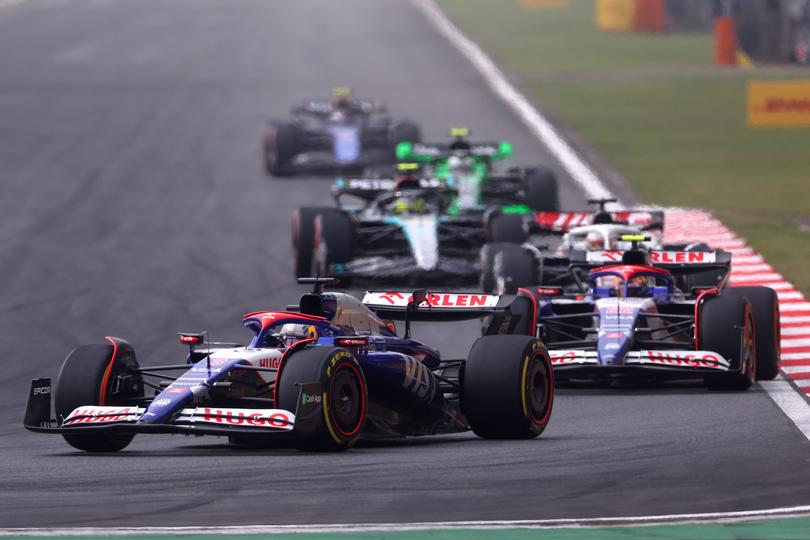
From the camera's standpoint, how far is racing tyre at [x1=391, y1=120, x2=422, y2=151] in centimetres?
3422

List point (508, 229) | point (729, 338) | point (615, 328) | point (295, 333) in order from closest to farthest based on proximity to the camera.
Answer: point (295, 333) < point (729, 338) < point (615, 328) < point (508, 229)

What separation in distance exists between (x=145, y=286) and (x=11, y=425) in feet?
27.7

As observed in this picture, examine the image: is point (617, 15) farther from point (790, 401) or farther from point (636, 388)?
point (790, 401)

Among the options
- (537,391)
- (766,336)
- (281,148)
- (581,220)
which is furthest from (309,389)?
(281,148)

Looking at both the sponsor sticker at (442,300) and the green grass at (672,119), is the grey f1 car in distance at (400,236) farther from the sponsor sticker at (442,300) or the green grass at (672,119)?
the sponsor sticker at (442,300)

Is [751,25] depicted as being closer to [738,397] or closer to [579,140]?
[579,140]

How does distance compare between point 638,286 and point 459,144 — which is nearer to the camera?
point 638,286

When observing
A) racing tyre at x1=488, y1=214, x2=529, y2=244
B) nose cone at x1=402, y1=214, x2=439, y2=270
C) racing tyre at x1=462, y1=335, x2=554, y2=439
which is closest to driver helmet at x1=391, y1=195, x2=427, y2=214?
nose cone at x1=402, y1=214, x2=439, y2=270

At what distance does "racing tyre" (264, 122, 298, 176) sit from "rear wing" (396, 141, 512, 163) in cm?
664

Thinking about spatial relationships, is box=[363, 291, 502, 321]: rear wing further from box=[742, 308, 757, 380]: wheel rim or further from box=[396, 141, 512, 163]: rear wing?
box=[396, 141, 512, 163]: rear wing

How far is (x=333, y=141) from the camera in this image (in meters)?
35.1

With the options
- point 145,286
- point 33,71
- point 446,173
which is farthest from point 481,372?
point 33,71

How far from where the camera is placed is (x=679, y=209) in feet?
101

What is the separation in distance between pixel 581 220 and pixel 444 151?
6.43m
